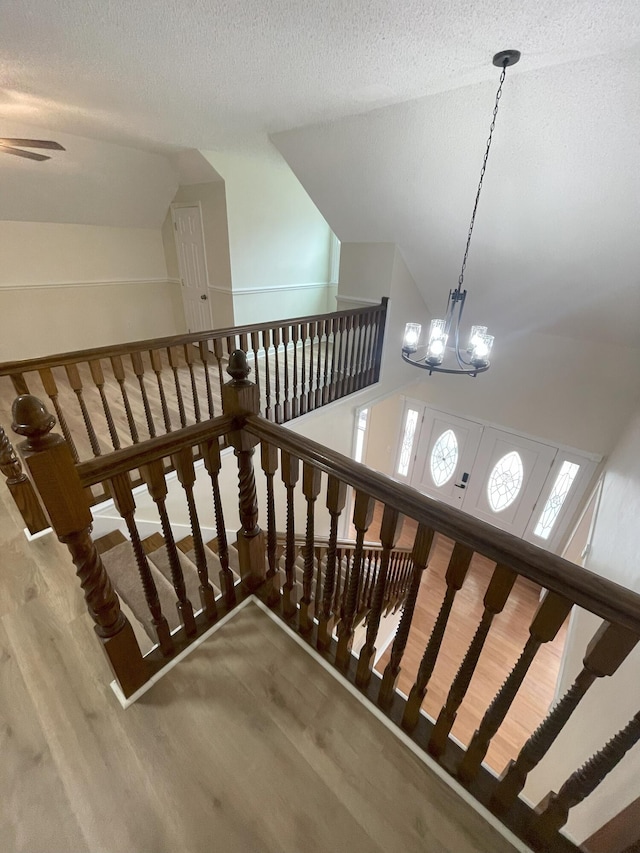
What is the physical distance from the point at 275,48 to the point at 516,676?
2705mm

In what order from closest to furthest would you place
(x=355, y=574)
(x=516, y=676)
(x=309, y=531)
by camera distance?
1. (x=516, y=676)
2. (x=355, y=574)
3. (x=309, y=531)

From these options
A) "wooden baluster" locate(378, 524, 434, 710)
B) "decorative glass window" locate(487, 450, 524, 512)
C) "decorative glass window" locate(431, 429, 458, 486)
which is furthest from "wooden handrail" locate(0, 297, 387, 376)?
"decorative glass window" locate(487, 450, 524, 512)

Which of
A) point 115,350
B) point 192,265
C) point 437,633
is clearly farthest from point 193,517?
point 192,265

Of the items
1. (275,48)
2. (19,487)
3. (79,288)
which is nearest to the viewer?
(275,48)

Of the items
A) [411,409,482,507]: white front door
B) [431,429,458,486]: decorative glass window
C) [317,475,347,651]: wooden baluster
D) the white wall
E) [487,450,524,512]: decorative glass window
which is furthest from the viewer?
[431,429,458,486]: decorative glass window

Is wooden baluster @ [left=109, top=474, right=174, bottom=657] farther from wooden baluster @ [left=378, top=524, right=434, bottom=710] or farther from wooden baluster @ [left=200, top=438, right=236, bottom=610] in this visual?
wooden baluster @ [left=378, top=524, right=434, bottom=710]

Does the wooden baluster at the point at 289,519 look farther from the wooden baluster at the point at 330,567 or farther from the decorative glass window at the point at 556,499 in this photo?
the decorative glass window at the point at 556,499

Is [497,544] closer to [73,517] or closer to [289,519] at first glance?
[289,519]

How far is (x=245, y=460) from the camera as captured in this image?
137 cm

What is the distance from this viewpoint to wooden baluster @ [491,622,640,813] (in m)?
0.70

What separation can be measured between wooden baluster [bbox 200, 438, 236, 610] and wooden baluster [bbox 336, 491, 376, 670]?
486mm

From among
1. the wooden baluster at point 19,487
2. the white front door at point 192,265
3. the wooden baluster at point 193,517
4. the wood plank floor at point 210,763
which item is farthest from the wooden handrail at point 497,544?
the white front door at point 192,265

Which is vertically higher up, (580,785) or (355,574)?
(355,574)

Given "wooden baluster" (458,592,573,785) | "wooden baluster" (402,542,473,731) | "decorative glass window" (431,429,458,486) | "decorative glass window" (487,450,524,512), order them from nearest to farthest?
"wooden baluster" (458,592,573,785), "wooden baluster" (402,542,473,731), "decorative glass window" (487,450,524,512), "decorative glass window" (431,429,458,486)
